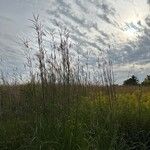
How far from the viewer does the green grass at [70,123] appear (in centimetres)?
623

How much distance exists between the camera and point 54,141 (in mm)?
6109

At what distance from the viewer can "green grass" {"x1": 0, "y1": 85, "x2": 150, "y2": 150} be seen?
20.4 ft

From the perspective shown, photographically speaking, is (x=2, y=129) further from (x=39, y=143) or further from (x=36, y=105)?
(x=39, y=143)

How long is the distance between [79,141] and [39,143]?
556mm

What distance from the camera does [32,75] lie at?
8.05m

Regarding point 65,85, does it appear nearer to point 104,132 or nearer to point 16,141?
point 104,132

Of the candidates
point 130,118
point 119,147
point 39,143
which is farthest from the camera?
point 130,118

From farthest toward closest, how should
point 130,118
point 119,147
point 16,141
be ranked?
1. point 130,118
2. point 16,141
3. point 119,147

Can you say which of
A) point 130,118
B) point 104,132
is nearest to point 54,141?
point 104,132

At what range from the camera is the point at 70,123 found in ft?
20.9

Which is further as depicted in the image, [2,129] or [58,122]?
[2,129]

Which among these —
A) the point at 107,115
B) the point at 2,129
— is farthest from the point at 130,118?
the point at 2,129

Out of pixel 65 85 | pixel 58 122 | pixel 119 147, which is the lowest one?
pixel 119 147

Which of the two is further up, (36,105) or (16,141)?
(36,105)
